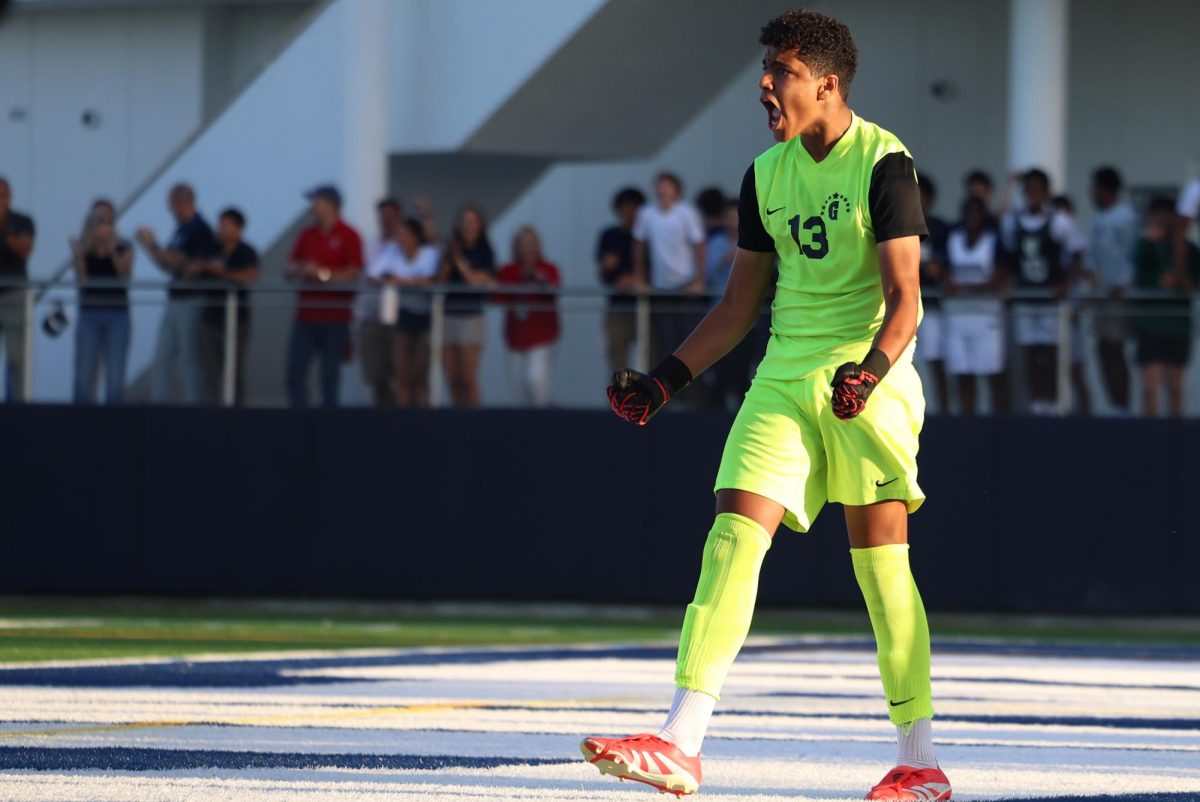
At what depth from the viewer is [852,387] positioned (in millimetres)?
5754

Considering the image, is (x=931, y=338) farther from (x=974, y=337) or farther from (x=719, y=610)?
(x=719, y=610)

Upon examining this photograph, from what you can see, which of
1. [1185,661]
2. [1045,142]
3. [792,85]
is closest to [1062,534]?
[1185,661]

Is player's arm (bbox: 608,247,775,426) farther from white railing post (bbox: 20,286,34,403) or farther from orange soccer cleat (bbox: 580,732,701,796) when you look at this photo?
white railing post (bbox: 20,286,34,403)

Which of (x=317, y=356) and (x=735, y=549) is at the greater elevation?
(x=317, y=356)

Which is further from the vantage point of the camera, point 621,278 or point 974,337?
point 621,278

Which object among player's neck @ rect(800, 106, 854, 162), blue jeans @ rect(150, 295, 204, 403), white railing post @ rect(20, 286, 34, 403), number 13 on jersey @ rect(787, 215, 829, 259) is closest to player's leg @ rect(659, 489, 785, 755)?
number 13 on jersey @ rect(787, 215, 829, 259)

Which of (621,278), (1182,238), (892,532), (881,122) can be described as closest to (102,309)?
(621,278)

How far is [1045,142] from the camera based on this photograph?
63.2 feet

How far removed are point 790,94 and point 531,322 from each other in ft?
30.6

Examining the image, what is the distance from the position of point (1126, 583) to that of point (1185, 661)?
10.9 feet

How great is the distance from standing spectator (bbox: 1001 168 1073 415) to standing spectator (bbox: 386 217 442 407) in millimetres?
4135

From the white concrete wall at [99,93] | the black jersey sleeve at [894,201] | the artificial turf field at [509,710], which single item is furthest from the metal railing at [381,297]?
the white concrete wall at [99,93]

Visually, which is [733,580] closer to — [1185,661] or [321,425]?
[1185,661]

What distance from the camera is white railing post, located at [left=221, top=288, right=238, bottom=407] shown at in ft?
50.8
